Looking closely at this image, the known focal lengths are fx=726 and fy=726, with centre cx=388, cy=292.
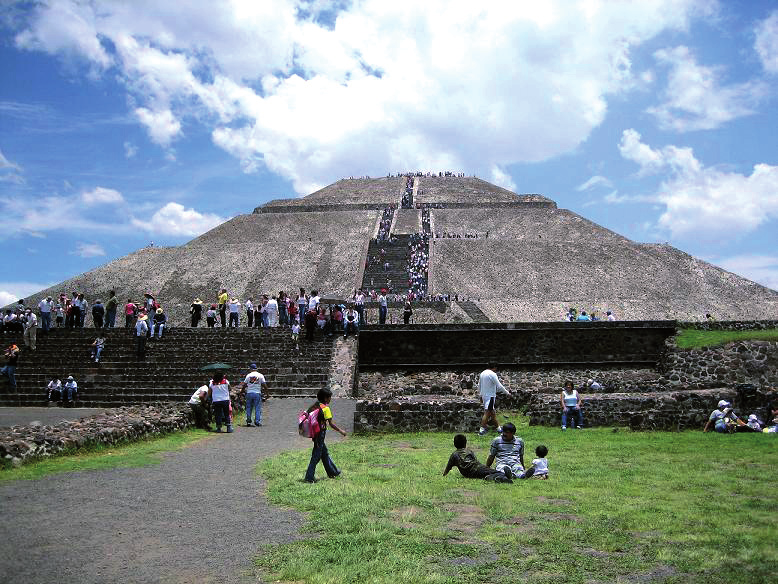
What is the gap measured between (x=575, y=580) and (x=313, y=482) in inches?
163

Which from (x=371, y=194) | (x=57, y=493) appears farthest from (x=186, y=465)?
(x=371, y=194)

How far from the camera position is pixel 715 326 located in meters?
22.9

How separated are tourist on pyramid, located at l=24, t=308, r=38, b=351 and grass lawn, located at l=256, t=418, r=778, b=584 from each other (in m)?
16.0

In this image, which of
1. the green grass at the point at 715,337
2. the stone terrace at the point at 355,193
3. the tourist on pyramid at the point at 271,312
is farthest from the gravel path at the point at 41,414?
the stone terrace at the point at 355,193

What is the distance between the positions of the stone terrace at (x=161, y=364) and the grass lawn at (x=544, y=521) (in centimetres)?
1022

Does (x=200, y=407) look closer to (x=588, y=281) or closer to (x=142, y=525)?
(x=142, y=525)

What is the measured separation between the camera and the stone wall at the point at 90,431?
9.71 meters

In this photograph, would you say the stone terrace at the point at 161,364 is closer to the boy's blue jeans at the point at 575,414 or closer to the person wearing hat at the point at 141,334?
the person wearing hat at the point at 141,334

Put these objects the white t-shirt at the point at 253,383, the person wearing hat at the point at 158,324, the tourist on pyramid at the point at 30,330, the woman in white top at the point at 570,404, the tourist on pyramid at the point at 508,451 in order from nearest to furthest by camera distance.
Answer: the tourist on pyramid at the point at 508,451 → the woman in white top at the point at 570,404 → the white t-shirt at the point at 253,383 → the tourist on pyramid at the point at 30,330 → the person wearing hat at the point at 158,324

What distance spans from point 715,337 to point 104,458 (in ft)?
57.8

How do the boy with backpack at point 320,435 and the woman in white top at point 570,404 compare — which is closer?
the boy with backpack at point 320,435

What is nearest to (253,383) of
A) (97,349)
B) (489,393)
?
(489,393)

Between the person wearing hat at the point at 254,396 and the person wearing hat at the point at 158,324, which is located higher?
the person wearing hat at the point at 158,324

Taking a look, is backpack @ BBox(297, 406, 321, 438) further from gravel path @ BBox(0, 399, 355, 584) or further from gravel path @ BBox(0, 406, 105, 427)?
gravel path @ BBox(0, 406, 105, 427)
